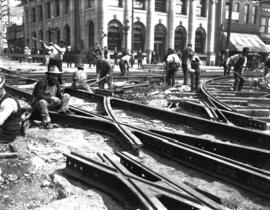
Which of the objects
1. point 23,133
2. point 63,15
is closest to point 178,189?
point 23,133

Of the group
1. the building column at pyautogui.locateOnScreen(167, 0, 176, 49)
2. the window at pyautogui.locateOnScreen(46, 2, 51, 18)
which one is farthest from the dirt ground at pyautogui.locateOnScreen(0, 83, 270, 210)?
the window at pyautogui.locateOnScreen(46, 2, 51, 18)

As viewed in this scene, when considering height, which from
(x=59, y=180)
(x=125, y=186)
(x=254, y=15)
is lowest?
(x=59, y=180)

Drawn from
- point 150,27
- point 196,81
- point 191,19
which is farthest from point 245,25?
point 196,81

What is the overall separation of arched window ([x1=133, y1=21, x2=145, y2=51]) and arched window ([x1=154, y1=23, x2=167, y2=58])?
196 centimetres

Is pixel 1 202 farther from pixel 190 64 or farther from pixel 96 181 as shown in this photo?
pixel 190 64

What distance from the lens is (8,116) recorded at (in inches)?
180

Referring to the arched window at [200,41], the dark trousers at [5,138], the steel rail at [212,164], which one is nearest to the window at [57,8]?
the arched window at [200,41]

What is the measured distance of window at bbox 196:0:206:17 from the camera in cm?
4419

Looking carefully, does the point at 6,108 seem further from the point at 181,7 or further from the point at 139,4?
the point at 181,7

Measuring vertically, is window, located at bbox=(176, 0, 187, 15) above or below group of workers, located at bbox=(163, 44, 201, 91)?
above

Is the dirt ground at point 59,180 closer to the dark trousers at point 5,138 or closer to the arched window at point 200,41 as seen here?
the dark trousers at point 5,138

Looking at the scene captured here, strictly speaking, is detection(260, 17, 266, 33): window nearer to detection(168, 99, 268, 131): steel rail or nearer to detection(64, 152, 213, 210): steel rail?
detection(168, 99, 268, 131): steel rail

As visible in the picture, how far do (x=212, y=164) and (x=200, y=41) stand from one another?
42.9 meters

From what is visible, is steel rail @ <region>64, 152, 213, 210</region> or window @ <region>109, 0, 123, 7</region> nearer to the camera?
steel rail @ <region>64, 152, 213, 210</region>
